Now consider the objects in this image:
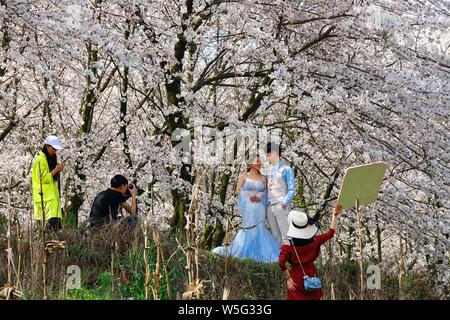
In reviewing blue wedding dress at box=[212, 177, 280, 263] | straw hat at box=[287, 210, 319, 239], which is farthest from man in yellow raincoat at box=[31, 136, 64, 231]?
straw hat at box=[287, 210, 319, 239]

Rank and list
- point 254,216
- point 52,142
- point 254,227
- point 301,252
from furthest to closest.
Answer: point 254,216
point 254,227
point 52,142
point 301,252

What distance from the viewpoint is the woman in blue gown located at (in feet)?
26.2

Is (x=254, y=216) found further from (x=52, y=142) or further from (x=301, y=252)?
(x=301, y=252)

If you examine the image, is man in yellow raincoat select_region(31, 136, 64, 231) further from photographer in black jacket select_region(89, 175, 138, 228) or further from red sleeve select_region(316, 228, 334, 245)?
red sleeve select_region(316, 228, 334, 245)

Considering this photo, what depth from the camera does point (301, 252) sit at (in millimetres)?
4926

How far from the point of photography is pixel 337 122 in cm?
874

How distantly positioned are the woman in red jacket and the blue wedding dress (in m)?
3.00

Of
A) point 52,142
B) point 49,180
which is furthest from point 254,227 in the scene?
point 52,142

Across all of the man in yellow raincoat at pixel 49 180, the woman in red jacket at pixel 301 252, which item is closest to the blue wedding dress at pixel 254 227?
the man in yellow raincoat at pixel 49 180

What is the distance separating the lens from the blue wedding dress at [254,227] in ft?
26.2

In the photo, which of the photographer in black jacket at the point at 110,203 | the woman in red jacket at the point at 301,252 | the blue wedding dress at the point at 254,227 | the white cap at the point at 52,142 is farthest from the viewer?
the blue wedding dress at the point at 254,227

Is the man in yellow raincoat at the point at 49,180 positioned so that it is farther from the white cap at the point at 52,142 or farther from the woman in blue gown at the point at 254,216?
the woman in blue gown at the point at 254,216

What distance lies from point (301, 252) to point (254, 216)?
10.5 feet
